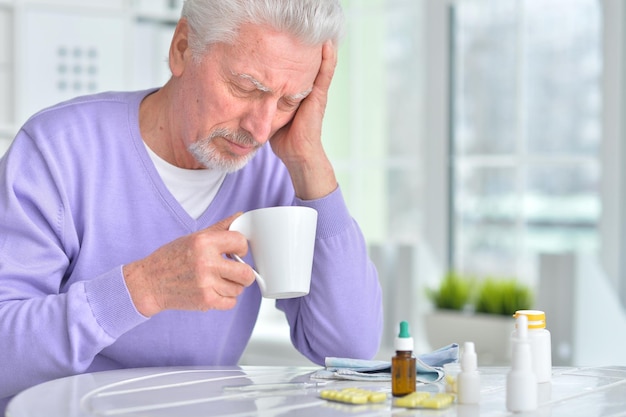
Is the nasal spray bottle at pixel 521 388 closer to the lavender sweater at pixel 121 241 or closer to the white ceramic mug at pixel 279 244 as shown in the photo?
the white ceramic mug at pixel 279 244

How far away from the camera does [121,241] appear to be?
1.61 m

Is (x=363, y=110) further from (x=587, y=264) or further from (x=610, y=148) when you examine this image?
(x=587, y=264)

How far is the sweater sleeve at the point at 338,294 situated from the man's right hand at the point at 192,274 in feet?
1.03

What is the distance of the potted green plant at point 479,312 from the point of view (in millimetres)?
3076

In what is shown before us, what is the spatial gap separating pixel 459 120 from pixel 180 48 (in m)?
2.29

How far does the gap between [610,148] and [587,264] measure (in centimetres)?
55

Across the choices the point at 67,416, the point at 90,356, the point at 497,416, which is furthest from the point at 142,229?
the point at 497,416

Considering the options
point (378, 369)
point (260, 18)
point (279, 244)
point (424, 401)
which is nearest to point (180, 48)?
point (260, 18)

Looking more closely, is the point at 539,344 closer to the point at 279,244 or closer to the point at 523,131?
the point at 279,244

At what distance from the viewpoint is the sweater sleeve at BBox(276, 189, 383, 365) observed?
164cm

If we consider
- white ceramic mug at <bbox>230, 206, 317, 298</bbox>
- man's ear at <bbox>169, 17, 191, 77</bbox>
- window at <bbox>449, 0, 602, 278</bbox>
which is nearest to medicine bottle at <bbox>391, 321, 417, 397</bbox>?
white ceramic mug at <bbox>230, 206, 317, 298</bbox>

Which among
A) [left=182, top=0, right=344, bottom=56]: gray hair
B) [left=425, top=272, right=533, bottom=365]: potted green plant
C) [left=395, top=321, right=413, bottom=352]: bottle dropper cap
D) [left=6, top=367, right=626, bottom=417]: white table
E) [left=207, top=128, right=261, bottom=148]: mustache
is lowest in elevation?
[left=425, top=272, right=533, bottom=365]: potted green plant

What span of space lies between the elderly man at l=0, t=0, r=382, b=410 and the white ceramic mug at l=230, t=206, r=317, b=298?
53 millimetres

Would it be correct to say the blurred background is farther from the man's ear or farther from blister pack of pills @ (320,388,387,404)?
blister pack of pills @ (320,388,387,404)
